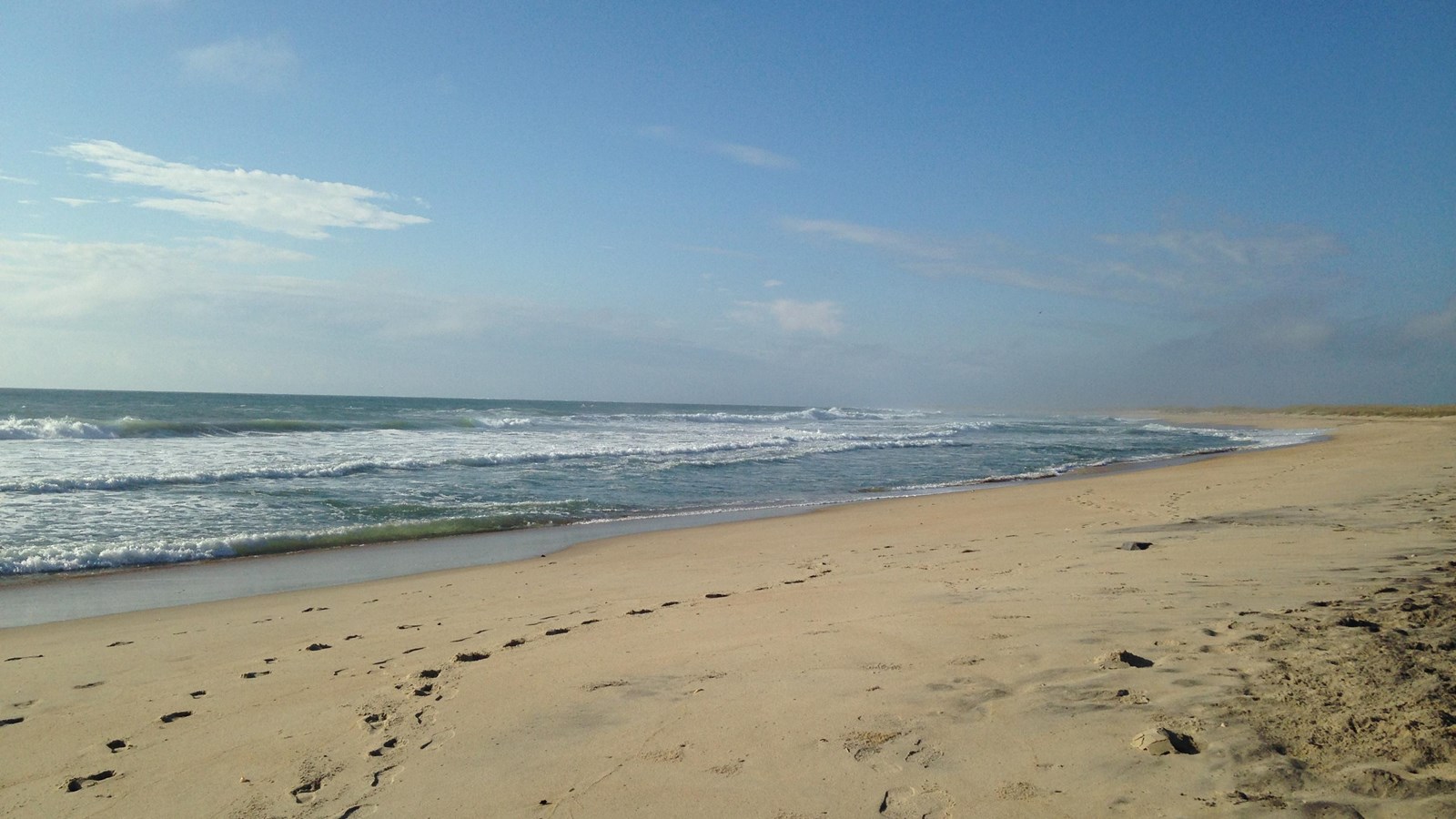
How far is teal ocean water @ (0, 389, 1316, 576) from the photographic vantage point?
384 inches

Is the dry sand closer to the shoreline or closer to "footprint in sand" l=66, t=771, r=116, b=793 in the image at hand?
"footprint in sand" l=66, t=771, r=116, b=793

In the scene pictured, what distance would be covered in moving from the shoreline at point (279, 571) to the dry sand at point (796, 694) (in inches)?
31.7

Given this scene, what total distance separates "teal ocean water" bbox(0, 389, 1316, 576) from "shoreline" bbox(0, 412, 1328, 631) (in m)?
0.33

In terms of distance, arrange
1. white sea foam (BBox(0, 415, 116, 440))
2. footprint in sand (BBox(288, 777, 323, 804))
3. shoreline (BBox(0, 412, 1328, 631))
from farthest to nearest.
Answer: white sea foam (BBox(0, 415, 116, 440)), shoreline (BBox(0, 412, 1328, 631)), footprint in sand (BBox(288, 777, 323, 804))

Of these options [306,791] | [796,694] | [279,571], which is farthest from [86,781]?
[279,571]

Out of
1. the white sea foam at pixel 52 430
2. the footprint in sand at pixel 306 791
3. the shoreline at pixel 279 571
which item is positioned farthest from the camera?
the white sea foam at pixel 52 430

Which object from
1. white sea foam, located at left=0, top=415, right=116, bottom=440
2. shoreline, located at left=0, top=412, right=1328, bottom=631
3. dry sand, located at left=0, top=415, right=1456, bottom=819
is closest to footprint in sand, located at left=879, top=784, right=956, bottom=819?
dry sand, located at left=0, top=415, right=1456, bottom=819

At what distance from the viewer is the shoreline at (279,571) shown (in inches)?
273

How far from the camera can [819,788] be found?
268 cm

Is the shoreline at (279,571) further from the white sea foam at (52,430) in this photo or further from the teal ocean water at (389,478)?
the white sea foam at (52,430)

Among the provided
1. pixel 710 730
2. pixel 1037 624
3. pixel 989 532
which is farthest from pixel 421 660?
pixel 989 532

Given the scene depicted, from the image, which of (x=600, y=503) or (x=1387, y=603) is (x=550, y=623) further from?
(x=600, y=503)

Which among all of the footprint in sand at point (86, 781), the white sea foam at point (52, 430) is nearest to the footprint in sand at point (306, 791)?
the footprint in sand at point (86, 781)

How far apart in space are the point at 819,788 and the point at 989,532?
283 inches
